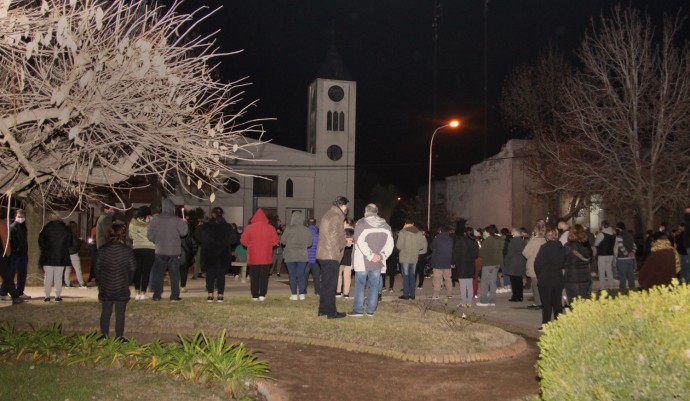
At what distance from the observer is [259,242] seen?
12.8 m

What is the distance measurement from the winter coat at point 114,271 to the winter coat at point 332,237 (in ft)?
11.1

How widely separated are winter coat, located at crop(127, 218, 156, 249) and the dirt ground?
5.09 meters

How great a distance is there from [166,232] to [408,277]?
554 centimetres

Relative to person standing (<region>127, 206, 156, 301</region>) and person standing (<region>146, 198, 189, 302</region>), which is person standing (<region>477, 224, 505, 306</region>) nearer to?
person standing (<region>146, 198, 189, 302</region>)

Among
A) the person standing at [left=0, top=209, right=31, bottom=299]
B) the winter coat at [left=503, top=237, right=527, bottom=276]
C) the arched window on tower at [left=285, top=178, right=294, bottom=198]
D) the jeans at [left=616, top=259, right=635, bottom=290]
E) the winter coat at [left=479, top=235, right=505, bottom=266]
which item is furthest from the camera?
the arched window on tower at [left=285, top=178, right=294, bottom=198]

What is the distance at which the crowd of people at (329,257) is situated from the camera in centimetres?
1069

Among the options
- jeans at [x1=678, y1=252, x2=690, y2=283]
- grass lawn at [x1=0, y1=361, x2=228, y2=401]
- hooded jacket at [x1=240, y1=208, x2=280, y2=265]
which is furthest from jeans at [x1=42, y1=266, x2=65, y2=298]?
jeans at [x1=678, y1=252, x2=690, y2=283]

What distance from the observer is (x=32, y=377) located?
6340 millimetres

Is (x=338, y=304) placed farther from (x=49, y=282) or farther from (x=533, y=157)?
(x=533, y=157)

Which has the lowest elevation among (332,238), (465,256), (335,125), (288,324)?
(288,324)

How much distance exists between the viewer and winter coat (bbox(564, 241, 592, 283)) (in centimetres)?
1079

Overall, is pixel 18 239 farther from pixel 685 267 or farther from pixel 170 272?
pixel 685 267

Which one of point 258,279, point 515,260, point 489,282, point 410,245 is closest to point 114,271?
point 258,279

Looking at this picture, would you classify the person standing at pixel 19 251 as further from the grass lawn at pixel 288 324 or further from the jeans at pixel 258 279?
the jeans at pixel 258 279
